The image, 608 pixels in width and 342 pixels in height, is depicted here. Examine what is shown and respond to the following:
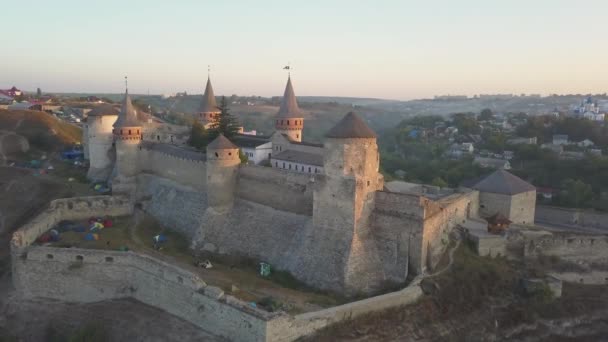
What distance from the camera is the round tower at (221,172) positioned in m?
25.2

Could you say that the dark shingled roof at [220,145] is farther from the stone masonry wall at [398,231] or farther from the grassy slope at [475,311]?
the grassy slope at [475,311]

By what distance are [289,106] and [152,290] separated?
64.9ft

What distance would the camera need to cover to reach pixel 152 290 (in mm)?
20703

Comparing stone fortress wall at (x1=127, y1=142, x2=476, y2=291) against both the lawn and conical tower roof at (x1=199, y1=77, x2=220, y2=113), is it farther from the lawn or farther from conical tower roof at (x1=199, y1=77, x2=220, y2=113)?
conical tower roof at (x1=199, y1=77, x2=220, y2=113)

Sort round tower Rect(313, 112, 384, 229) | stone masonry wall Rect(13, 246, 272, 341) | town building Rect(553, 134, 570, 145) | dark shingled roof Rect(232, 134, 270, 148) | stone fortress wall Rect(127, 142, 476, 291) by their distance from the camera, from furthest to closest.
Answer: town building Rect(553, 134, 570, 145)
dark shingled roof Rect(232, 134, 270, 148)
stone fortress wall Rect(127, 142, 476, 291)
stone masonry wall Rect(13, 246, 272, 341)
round tower Rect(313, 112, 384, 229)

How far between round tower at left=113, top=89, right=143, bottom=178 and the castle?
7 cm

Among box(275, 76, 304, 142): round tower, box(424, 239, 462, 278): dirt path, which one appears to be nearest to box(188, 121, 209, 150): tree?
box(275, 76, 304, 142): round tower

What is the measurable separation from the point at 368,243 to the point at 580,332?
10.5 metres

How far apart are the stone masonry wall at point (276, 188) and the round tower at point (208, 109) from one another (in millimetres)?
18561

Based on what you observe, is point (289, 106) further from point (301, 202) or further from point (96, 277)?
point (96, 277)

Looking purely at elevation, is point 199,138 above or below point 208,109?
below

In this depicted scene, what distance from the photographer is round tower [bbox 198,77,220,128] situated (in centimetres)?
4328

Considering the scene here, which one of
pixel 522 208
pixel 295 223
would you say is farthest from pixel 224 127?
pixel 522 208

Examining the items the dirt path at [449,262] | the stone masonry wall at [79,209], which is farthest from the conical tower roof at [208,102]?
the dirt path at [449,262]
